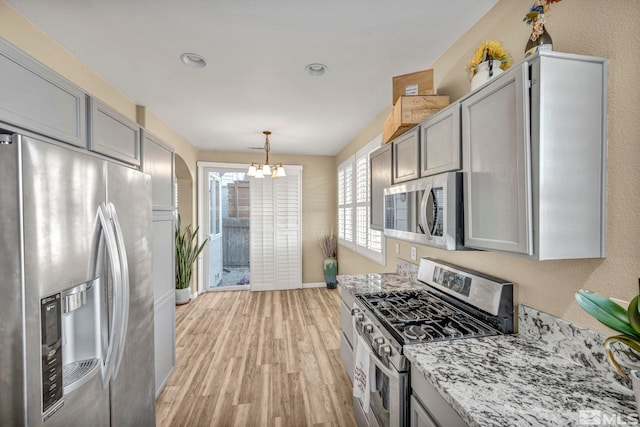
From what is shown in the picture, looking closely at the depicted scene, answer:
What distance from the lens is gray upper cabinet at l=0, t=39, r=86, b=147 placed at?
0.95 meters

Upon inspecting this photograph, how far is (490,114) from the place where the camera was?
3.87 feet

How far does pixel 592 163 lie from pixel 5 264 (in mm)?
2051

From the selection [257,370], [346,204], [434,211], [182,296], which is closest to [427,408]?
[434,211]

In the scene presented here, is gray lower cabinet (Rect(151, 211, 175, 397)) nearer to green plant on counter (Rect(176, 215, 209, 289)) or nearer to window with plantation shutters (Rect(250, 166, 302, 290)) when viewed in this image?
green plant on counter (Rect(176, 215, 209, 289))

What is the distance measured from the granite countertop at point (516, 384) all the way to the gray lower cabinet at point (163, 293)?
190 centimetres

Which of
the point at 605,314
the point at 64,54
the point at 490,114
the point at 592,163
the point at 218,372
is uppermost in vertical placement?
A: the point at 64,54

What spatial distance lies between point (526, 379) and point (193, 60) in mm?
2639

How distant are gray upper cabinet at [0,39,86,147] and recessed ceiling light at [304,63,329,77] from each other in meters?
1.46

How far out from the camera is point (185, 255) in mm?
4320

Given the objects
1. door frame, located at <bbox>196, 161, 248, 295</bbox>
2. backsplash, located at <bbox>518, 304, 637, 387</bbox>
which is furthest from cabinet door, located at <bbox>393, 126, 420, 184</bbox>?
door frame, located at <bbox>196, 161, 248, 295</bbox>

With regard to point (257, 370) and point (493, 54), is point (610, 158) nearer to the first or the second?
point (493, 54)

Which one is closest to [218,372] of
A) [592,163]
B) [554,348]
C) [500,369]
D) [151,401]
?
[151,401]

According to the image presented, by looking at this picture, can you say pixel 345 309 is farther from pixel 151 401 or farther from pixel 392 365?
pixel 151 401

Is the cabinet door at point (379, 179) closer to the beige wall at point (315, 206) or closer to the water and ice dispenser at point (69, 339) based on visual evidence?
the water and ice dispenser at point (69, 339)
